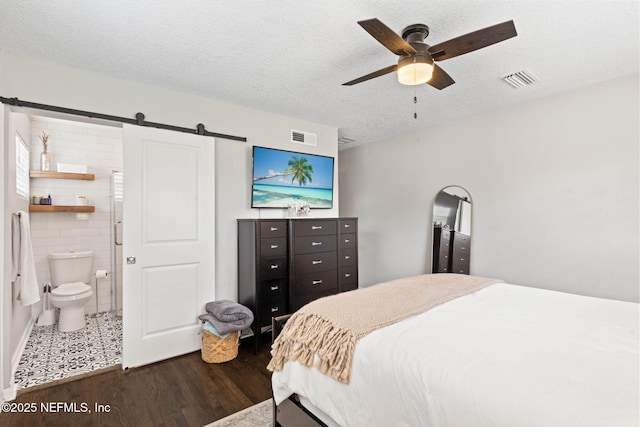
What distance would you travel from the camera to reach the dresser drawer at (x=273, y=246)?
3090mm

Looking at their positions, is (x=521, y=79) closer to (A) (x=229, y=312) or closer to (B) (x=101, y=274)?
(A) (x=229, y=312)

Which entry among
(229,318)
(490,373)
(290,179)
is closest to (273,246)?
(229,318)

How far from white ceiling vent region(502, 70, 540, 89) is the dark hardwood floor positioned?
3289mm

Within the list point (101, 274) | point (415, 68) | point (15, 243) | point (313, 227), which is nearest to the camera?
point (415, 68)

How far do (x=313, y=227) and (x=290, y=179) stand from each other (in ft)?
2.28

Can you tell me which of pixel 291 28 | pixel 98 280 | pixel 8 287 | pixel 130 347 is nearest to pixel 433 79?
pixel 291 28

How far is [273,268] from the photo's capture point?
3166 mm

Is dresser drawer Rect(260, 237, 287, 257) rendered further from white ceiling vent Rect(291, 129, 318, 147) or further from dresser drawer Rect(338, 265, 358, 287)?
white ceiling vent Rect(291, 129, 318, 147)

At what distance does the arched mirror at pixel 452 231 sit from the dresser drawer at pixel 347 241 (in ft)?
3.64

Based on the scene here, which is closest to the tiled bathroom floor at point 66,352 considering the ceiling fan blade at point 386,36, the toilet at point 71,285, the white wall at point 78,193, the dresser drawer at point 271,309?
the toilet at point 71,285

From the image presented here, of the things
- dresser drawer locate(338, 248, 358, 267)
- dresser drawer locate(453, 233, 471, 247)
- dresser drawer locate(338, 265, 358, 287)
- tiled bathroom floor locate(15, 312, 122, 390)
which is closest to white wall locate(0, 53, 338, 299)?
dresser drawer locate(338, 248, 358, 267)

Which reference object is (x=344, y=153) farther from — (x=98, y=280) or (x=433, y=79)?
(x=98, y=280)

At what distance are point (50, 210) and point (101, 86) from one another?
6.48ft

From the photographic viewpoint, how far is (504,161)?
3.53 metres
